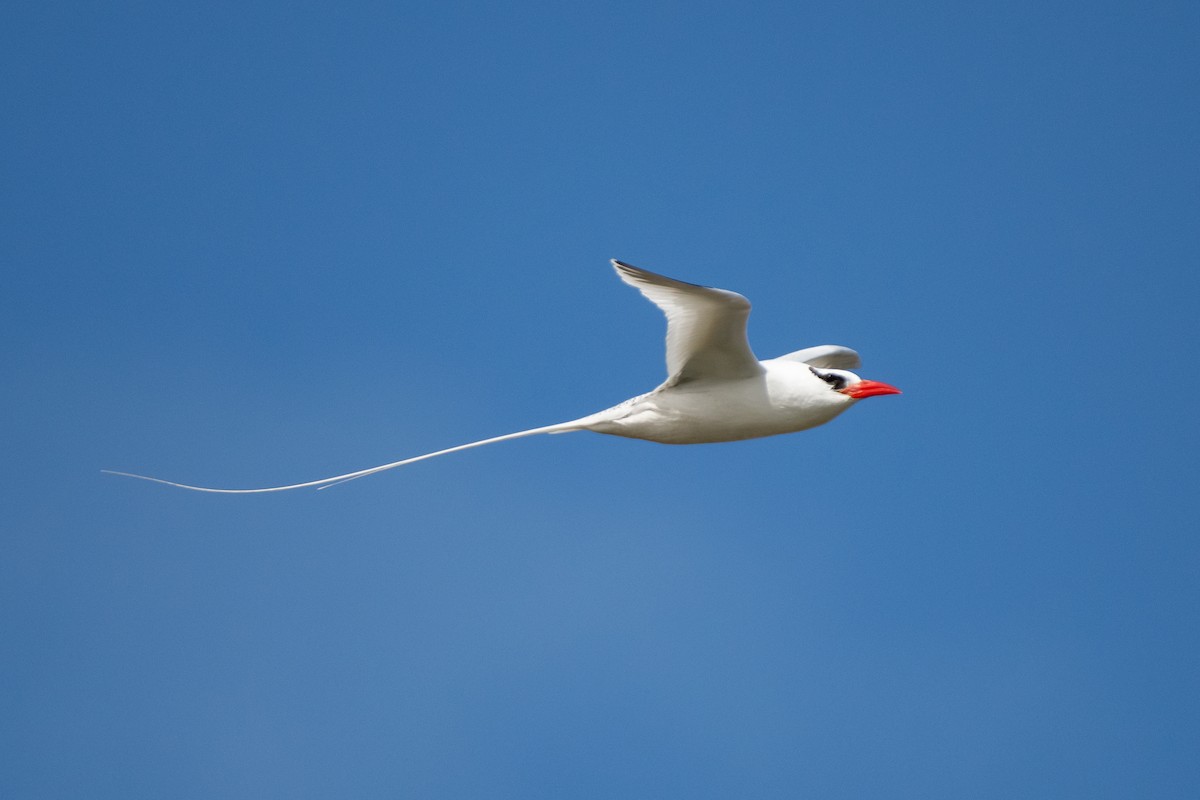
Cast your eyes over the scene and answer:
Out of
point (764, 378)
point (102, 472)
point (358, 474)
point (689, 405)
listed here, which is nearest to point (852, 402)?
point (764, 378)

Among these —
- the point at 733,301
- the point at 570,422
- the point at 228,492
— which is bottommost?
the point at 228,492

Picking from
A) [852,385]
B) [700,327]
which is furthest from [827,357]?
[700,327]

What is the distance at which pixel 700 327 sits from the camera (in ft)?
30.5

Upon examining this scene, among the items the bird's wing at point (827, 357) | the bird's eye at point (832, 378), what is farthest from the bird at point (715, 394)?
the bird's wing at point (827, 357)

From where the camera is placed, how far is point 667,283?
870cm

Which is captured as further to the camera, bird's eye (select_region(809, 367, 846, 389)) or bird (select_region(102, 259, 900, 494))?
bird's eye (select_region(809, 367, 846, 389))

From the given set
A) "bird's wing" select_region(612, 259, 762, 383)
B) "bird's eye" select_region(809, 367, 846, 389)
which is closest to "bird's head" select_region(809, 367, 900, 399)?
"bird's eye" select_region(809, 367, 846, 389)

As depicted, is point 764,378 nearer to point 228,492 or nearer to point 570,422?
point 570,422

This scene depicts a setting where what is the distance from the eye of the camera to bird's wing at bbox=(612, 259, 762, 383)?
28.9 feet

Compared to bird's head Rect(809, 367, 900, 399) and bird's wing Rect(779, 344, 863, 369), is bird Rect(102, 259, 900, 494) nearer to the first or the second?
bird's head Rect(809, 367, 900, 399)

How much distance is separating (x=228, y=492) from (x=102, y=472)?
96 cm

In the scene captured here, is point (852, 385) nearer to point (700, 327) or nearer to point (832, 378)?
point (832, 378)

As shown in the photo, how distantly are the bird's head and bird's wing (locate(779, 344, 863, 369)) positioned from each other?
5.37 feet

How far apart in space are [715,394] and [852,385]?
1339 mm
